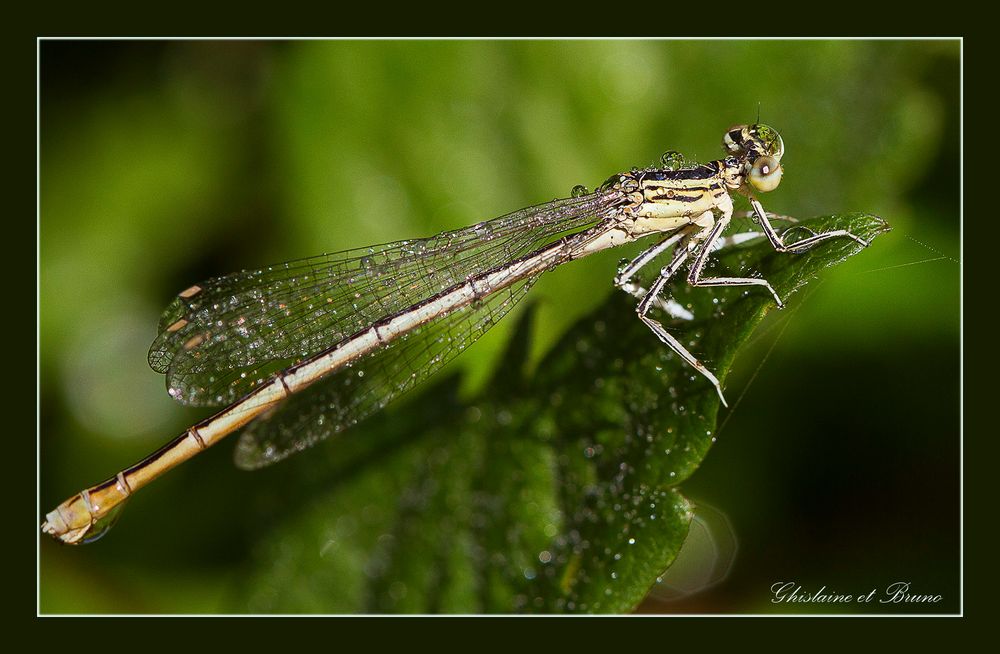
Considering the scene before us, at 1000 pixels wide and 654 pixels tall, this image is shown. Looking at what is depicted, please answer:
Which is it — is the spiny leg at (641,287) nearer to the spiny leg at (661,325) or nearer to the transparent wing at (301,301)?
the spiny leg at (661,325)

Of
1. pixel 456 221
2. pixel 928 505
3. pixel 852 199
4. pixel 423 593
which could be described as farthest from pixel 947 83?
pixel 423 593

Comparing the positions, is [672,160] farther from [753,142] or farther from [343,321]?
[343,321]

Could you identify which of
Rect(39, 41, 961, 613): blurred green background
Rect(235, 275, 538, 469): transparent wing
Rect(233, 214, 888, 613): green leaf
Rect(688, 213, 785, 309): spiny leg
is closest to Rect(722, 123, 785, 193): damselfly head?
Rect(688, 213, 785, 309): spiny leg

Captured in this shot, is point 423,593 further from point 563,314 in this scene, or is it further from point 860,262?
point 860,262

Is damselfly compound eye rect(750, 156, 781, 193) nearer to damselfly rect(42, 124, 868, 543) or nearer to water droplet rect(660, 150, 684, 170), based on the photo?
damselfly rect(42, 124, 868, 543)

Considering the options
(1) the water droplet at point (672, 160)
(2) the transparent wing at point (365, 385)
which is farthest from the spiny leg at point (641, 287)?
(2) the transparent wing at point (365, 385)

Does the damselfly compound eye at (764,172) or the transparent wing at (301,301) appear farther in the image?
the transparent wing at (301,301)

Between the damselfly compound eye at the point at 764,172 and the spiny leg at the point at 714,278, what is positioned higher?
the damselfly compound eye at the point at 764,172
